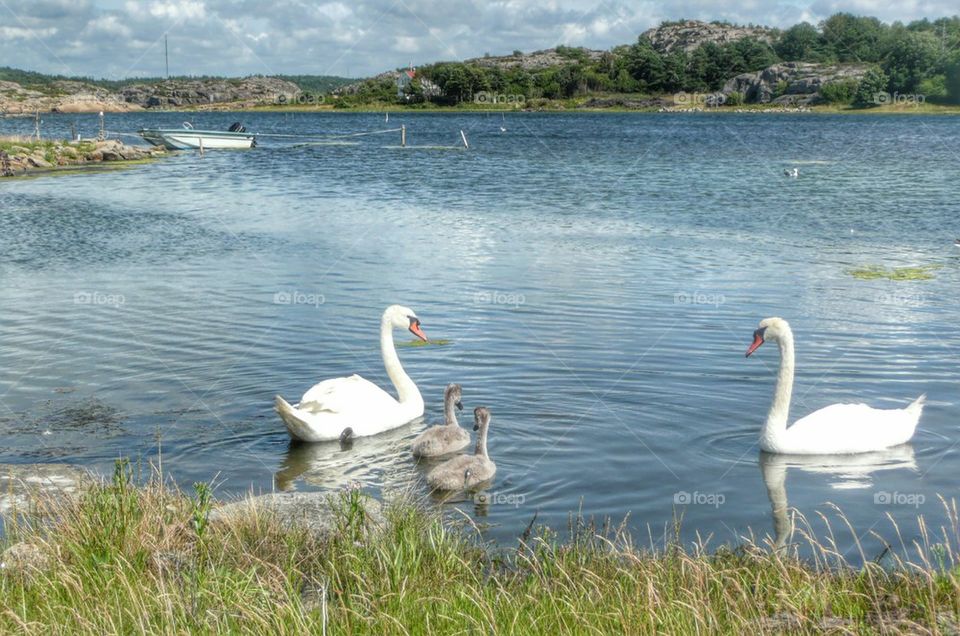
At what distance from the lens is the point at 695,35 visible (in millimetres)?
183625

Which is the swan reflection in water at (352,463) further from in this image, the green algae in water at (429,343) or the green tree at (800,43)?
the green tree at (800,43)

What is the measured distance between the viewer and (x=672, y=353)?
13.6 metres

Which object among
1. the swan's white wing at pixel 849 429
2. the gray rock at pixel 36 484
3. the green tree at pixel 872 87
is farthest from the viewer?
the green tree at pixel 872 87

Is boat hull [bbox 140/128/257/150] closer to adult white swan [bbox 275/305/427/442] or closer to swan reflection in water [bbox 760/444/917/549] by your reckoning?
adult white swan [bbox 275/305/427/442]

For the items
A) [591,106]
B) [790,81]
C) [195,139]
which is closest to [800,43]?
[790,81]

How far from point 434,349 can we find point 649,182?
94.0ft

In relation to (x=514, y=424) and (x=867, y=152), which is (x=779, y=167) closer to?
(x=867, y=152)

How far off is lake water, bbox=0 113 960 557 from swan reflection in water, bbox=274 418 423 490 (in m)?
0.04

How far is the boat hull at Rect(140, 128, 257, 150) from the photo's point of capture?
210 ft

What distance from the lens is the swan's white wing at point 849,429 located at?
32.2 ft

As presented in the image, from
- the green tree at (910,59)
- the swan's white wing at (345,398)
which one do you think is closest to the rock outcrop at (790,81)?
the green tree at (910,59)

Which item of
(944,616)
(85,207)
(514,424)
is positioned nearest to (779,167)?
(85,207)

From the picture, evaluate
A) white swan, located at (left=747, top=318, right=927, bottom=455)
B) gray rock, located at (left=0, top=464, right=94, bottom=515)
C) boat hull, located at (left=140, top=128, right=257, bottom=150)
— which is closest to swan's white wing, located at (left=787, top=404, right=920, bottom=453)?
white swan, located at (left=747, top=318, right=927, bottom=455)

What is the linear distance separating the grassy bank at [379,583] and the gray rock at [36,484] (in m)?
0.34
